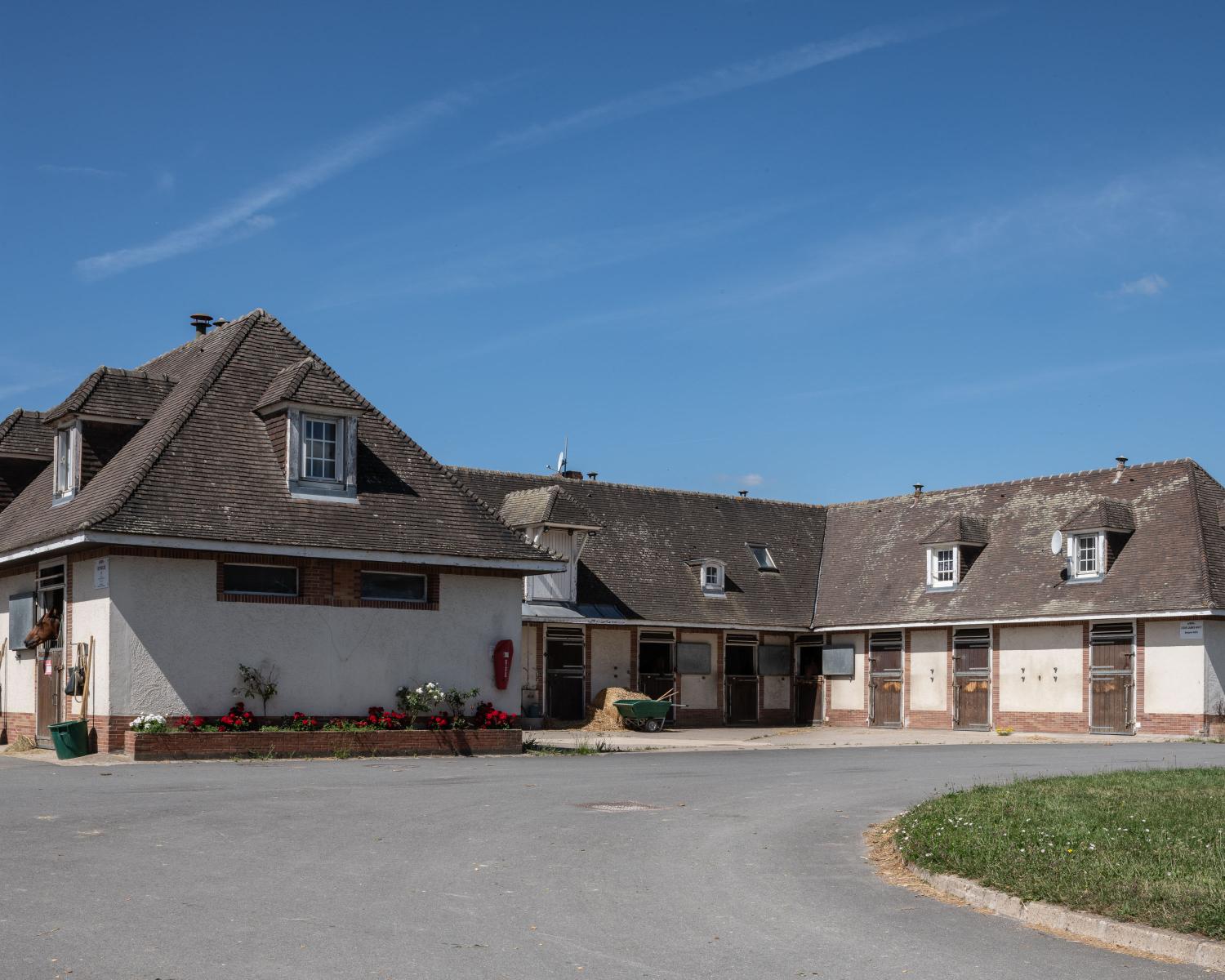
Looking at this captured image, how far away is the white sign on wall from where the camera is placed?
3356 cm

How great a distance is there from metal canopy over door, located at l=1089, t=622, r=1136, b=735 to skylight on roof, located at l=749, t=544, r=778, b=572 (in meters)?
10.7

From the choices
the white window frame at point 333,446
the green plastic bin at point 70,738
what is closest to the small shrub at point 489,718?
the white window frame at point 333,446

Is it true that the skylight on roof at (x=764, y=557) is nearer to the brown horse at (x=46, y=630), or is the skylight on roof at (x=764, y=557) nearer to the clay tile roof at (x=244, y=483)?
the clay tile roof at (x=244, y=483)

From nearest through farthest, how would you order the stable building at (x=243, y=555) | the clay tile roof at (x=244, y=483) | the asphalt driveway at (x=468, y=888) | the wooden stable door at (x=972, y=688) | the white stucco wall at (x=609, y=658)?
the asphalt driveway at (x=468, y=888) < the stable building at (x=243, y=555) < the clay tile roof at (x=244, y=483) < the wooden stable door at (x=972, y=688) < the white stucco wall at (x=609, y=658)

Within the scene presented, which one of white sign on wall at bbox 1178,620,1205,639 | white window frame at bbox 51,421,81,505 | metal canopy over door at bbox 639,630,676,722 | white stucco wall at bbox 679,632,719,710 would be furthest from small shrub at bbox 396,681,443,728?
white sign on wall at bbox 1178,620,1205,639

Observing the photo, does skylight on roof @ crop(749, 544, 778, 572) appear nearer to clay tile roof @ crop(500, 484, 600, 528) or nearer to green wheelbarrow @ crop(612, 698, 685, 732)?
clay tile roof @ crop(500, 484, 600, 528)

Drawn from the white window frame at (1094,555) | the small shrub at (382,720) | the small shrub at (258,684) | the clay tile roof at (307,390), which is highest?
the clay tile roof at (307,390)

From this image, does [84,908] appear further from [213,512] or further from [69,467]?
[69,467]

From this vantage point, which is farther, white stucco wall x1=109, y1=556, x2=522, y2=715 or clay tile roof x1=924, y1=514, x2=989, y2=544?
clay tile roof x1=924, y1=514, x2=989, y2=544

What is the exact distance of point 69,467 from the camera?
84.3 ft

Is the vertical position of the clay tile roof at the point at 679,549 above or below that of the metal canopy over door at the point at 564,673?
above

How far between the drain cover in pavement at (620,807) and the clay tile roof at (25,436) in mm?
18094

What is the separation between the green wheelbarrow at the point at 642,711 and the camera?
3606 cm

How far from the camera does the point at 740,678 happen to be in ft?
136
